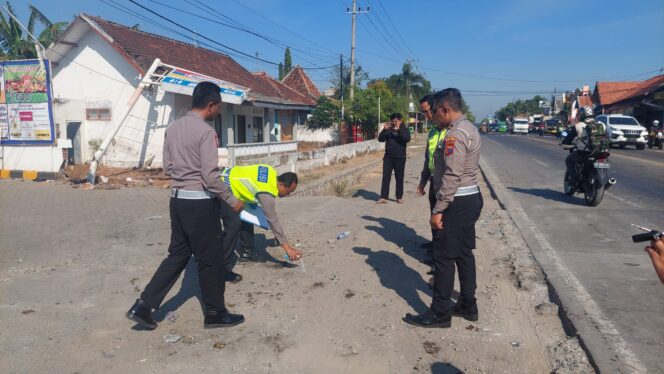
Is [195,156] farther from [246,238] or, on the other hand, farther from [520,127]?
[520,127]

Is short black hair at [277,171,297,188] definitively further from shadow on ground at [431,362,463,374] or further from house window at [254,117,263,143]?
house window at [254,117,263,143]

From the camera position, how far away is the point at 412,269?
5262 millimetres

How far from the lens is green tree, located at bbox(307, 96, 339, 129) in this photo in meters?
29.0

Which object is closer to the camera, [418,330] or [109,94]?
[418,330]

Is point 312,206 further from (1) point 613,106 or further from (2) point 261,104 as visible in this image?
(1) point 613,106

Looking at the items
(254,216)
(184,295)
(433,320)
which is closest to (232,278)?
(184,295)

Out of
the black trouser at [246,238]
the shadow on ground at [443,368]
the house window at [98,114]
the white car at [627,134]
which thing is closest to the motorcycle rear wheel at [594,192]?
the black trouser at [246,238]

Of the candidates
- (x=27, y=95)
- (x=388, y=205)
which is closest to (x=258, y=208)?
(x=388, y=205)

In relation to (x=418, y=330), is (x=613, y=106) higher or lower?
higher

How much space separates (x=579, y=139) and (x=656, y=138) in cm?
2301

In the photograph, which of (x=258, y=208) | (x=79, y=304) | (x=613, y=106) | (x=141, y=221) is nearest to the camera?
(x=79, y=304)

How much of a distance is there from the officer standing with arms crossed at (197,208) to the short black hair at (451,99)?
5.65ft

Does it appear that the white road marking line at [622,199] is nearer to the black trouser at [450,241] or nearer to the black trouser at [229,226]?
the black trouser at [450,241]

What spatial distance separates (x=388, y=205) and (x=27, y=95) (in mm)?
10222
